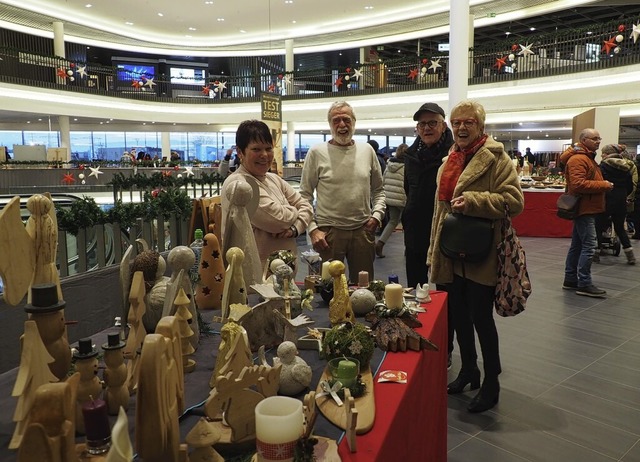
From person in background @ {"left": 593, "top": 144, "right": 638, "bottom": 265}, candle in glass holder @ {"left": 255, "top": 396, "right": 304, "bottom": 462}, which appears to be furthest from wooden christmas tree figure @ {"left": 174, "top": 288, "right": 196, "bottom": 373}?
person in background @ {"left": 593, "top": 144, "right": 638, "bottom": 265}

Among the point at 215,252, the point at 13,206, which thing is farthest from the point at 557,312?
the point at 13,206

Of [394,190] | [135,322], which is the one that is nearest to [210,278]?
[135,322]

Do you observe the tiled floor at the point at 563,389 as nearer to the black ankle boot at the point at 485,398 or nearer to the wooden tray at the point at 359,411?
the black ankle boot at the point at 485,398

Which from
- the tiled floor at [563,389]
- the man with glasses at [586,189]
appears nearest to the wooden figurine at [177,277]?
the tiled floor at [563,389]

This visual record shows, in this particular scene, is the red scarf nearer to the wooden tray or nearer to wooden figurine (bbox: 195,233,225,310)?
wooden figurine (bbox: 195,233,225,310)

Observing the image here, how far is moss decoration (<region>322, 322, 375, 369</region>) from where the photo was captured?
126 centimetres

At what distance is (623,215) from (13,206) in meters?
6.25

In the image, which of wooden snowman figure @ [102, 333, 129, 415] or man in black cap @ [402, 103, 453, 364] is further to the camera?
man in black cap @ [402, 103, 453, 364]

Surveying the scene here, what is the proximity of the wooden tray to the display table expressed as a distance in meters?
0.01

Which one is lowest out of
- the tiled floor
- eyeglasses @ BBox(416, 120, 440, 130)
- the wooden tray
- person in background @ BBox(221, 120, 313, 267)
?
the tiled floor

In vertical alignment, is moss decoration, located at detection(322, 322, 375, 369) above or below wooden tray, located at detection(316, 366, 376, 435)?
above

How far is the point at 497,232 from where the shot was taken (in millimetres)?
2277

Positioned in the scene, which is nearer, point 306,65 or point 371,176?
point 371,176

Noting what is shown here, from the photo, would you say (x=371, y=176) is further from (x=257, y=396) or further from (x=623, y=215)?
(x=623, y=215)
